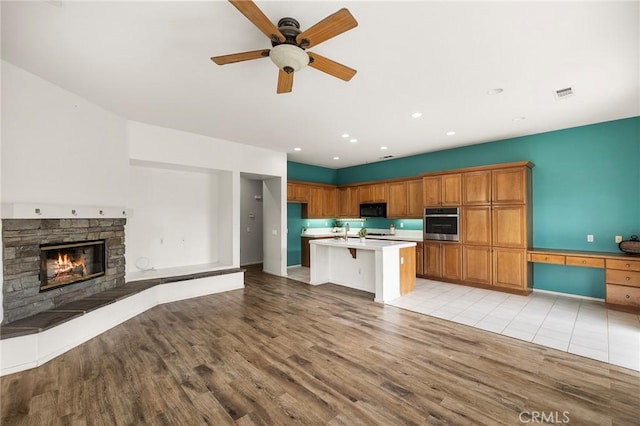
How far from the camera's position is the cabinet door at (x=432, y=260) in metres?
5.87

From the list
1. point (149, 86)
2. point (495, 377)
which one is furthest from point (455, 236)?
point (149, 86)

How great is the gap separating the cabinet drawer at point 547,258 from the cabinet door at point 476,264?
0.70 meters

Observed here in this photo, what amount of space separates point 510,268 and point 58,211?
22.7 ft

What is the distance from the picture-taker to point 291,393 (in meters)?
2.19

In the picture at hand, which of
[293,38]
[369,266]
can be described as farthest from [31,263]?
[369,266]

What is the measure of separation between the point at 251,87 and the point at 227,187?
111 inches

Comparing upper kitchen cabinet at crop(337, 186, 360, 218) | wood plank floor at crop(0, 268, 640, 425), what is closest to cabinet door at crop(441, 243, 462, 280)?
wood plank floor at crop(0, 268, 640, 425)

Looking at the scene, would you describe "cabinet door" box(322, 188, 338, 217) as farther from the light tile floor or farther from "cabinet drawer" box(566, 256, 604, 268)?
"cabinet drawer" box(566, 256, 604, 268)

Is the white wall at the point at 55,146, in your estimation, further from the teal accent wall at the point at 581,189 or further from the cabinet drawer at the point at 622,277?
the cabinet drawer at the point at 622,277

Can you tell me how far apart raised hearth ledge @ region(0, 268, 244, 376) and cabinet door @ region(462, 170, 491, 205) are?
4.98 m

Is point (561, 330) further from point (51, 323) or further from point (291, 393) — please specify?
point (51, 323)

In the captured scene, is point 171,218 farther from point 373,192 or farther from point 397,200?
point 397,200

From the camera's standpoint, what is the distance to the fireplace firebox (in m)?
3.14

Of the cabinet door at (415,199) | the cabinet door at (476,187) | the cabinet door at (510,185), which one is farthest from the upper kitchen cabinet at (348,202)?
the cabinet door at (510,185)
